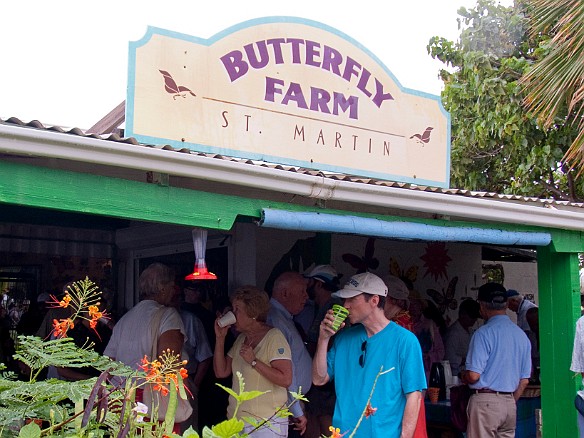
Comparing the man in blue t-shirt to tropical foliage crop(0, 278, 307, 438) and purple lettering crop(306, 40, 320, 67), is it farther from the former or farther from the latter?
tropical foliage crop(0, 278, 307, 438)

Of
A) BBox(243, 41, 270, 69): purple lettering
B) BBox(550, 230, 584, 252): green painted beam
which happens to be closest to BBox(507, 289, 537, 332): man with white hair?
BBox(550, 230, 584, 252): green painted beam

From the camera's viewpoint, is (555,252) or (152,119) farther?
(555,252)

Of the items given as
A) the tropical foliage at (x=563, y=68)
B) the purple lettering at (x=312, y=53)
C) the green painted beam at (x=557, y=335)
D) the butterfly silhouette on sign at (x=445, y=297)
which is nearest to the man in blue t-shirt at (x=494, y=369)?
the green painted beam at (x=557, y=335)

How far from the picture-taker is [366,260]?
7.93m

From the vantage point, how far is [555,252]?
6.35m

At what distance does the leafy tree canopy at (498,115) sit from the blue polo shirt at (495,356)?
22.1ft

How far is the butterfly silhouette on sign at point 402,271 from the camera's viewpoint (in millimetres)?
8273

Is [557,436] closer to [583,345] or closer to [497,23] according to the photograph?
[583,345]

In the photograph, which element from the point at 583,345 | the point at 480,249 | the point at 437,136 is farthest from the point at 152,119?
A: the point at 480,249

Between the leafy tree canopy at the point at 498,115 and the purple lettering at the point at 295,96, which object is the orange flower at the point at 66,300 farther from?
the leafy tree canopy at the point at 498,115

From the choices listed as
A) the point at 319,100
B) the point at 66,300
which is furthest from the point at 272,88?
the point at 66,300

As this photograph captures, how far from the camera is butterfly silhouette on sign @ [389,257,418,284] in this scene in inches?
326

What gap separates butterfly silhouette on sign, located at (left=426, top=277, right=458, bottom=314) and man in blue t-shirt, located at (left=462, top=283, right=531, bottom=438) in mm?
2751

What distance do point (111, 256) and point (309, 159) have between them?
278cm
